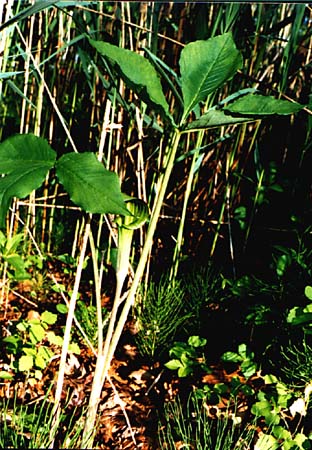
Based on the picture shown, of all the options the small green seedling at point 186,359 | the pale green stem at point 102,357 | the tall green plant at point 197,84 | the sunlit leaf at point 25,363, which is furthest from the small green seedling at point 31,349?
the tall green plant at point 197,84

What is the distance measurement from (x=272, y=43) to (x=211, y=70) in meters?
1.24

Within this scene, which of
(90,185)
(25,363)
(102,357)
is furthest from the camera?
(25,363)

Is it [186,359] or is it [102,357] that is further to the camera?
[186,359]

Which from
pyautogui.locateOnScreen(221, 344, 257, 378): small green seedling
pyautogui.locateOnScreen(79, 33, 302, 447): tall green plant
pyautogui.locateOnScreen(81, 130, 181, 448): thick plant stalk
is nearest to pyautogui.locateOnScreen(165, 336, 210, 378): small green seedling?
pyautogui.locateOnScreen(221, 344, 257, 378): small green seedling

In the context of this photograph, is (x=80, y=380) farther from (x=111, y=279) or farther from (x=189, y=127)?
(x=189, y=127)

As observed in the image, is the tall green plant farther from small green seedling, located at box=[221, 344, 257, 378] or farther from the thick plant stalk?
small green seedling, located at box=[221, 344, 257, 378]

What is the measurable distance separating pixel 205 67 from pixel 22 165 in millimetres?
354

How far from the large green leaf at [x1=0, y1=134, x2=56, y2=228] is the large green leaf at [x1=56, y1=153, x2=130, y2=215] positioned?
3 centimetres

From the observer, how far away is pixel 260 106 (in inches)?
38.3

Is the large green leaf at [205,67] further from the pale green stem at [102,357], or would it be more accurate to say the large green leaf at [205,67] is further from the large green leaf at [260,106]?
the pale green stem at [102,357]

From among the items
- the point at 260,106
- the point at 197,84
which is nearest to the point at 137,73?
the point at 197,84

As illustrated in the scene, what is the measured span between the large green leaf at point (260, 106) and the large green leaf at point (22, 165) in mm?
318

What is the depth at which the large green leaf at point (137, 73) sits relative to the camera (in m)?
0.96

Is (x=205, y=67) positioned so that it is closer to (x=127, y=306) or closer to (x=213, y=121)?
(x=213, y=121)
